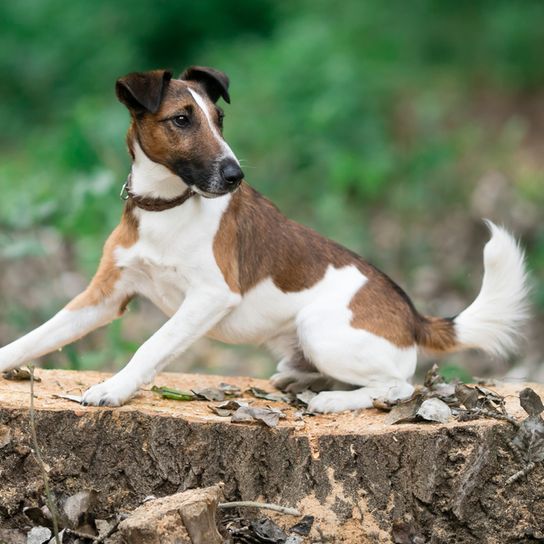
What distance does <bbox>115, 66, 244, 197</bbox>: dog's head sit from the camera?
15.6 ft

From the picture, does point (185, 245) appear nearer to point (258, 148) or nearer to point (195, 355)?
point (195, 355)

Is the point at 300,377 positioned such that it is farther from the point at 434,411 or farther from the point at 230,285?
the point at 434,411

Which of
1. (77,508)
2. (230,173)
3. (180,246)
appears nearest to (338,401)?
(180,246)

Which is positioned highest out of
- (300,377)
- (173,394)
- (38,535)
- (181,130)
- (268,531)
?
(181,130)

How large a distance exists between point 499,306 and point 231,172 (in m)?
1.70

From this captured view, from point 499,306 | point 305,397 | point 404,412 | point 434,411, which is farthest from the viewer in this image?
point 499,306

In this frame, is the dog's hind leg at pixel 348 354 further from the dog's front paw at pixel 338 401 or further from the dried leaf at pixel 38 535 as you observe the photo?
the dried leaf at pixel 38 535

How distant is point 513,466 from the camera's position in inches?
180

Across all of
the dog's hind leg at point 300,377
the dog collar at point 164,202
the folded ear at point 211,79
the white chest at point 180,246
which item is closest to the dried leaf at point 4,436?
the white chest at point 180,246

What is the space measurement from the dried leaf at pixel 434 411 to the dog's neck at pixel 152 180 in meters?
1.51

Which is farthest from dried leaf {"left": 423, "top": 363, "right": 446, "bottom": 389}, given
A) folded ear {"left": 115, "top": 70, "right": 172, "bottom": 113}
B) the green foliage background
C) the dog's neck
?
the green foliage background

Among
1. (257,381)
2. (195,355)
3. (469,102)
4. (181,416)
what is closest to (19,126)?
(469,102)

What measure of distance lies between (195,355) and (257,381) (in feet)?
9.81

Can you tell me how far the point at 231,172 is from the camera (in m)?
4.71
